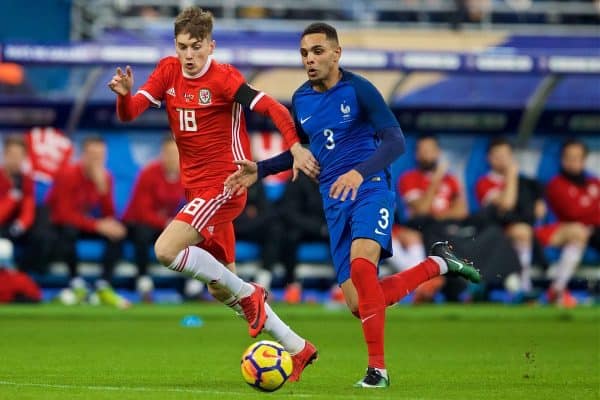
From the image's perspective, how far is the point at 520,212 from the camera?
59.4 ft

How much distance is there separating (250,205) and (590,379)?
30.7ft

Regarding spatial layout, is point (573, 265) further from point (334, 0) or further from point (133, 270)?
point (334, 0)

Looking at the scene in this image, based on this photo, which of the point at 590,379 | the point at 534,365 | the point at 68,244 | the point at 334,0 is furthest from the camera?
the point at 334,0

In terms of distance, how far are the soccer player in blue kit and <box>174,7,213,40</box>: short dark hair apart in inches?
31.3

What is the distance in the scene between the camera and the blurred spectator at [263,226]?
1772 centimetres

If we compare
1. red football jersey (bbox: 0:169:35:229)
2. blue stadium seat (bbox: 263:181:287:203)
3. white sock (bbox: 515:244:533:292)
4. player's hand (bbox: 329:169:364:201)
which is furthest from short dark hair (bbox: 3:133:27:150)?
player's hand (bbox: 329:169:364:201)

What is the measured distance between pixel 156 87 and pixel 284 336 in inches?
77.6

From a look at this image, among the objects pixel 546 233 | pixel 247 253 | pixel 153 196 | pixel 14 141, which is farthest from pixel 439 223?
pixel 14 141

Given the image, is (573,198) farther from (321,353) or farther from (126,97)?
(126,97)

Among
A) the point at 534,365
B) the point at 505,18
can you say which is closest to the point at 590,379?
the point at 534,365

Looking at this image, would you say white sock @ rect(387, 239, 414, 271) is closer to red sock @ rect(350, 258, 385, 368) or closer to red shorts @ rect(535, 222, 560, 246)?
red shorts @ rect(535, 222, 560, 246)

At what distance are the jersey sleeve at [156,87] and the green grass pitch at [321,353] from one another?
6.15 ft

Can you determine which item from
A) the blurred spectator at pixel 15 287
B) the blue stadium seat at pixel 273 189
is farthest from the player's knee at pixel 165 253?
the blue stadium seat at pixel 273 189

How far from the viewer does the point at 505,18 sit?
75.7 ft
